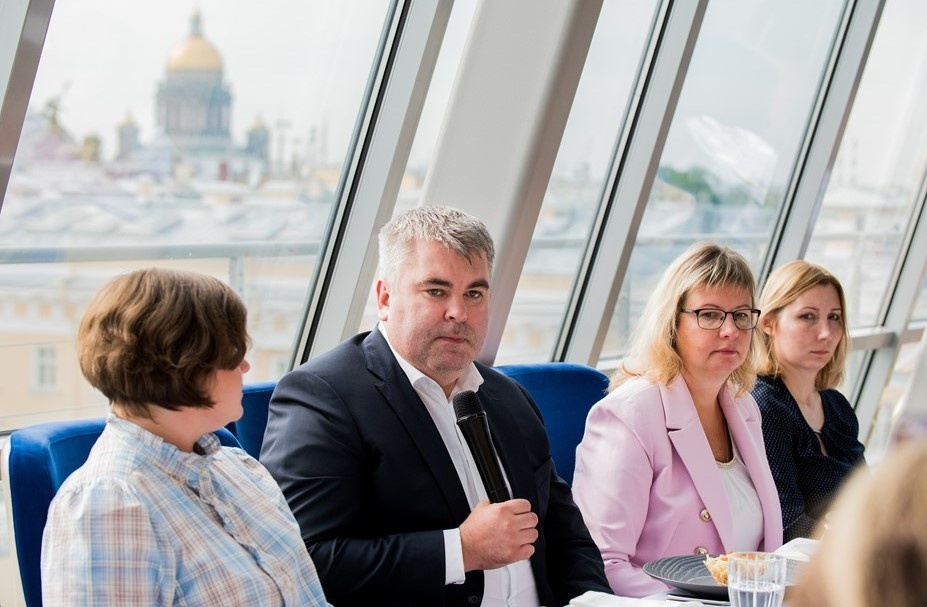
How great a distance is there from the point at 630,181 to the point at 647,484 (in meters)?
2.03

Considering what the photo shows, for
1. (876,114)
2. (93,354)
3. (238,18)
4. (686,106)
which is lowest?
(93,354)

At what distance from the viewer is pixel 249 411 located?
8.80ft

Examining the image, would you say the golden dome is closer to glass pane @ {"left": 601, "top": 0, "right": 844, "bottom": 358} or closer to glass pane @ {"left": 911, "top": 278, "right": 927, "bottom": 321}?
glass pane @ {"left": 601, "top": 0, "right": 844, "bottom": 358}

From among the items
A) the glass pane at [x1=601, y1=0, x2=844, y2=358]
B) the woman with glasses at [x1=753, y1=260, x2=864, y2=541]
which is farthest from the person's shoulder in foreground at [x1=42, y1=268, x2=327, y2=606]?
the glass pane at [x1=601, y1=0, x2=844, y2=358]

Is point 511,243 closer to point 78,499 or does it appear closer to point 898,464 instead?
point 78,499

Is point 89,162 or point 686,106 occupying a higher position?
point 686,106

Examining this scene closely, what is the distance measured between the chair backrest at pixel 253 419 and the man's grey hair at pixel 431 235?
0.43m

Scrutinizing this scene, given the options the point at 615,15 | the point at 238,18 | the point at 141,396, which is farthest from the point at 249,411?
the point at 615,15

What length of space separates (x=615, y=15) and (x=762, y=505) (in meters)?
2.30

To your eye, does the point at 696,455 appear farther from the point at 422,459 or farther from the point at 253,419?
the point at 253,419

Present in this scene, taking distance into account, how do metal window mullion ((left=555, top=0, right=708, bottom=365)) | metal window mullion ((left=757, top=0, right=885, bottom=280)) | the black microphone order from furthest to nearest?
metal window mullion ((left=757, top=0, right=885, bottom=280)), metal window mullion ((left=555, top=0, right=708, bottom=365)), the black microphone

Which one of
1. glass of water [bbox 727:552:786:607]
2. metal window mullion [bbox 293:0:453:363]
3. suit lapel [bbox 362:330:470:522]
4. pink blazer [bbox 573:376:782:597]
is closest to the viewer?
glass of water [bbox 727:552:786:607]

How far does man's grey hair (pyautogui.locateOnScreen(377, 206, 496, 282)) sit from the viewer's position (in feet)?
8.48

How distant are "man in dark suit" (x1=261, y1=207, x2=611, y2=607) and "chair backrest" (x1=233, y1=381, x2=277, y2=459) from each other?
25 centimetres
